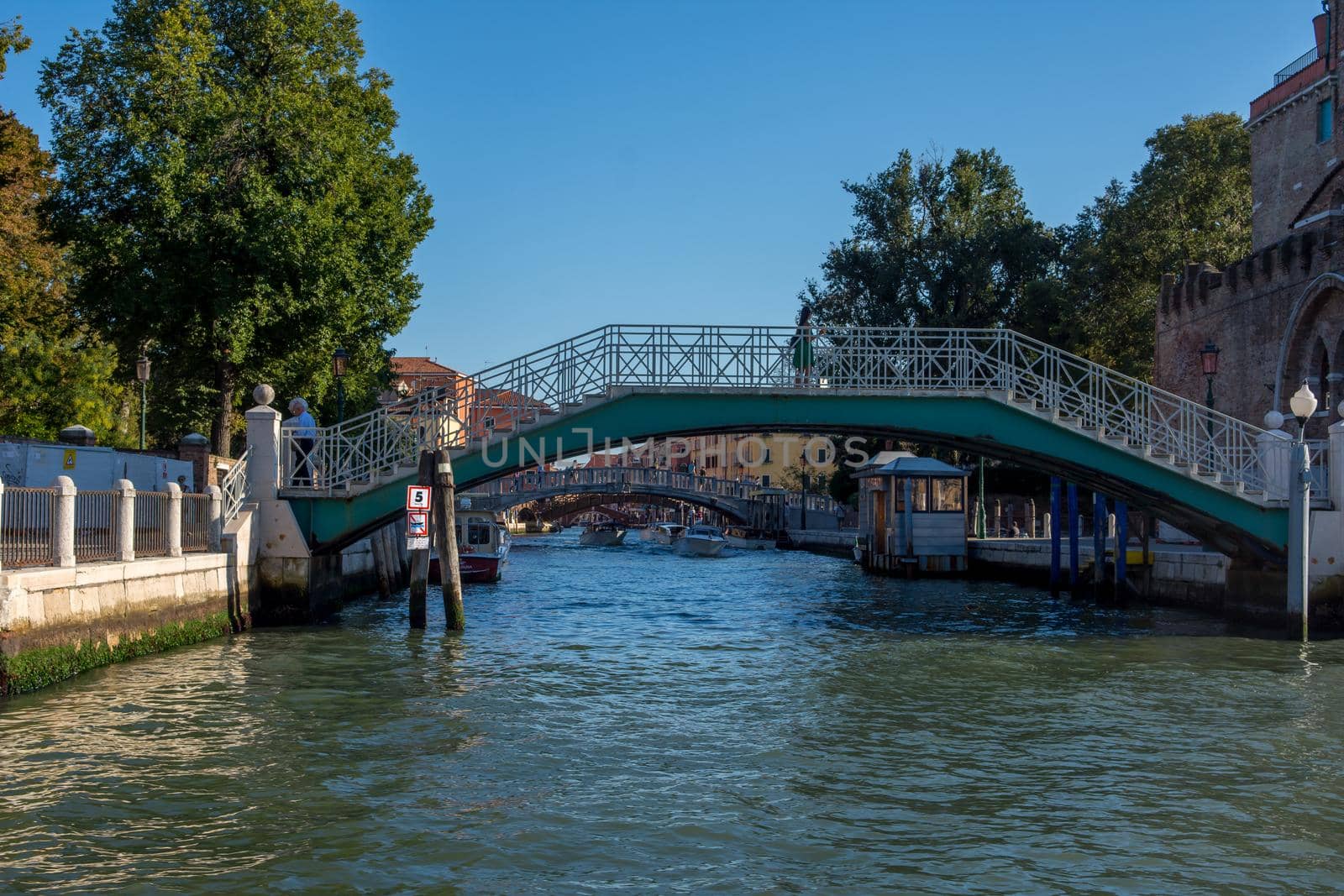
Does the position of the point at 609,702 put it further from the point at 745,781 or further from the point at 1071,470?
the point at 1071,470

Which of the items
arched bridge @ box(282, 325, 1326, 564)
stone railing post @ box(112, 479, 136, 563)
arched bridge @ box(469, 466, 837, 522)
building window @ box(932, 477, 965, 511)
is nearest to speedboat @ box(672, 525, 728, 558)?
arched bridge @ box(469, 466, 837, 522)

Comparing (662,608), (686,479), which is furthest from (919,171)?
(662,608)

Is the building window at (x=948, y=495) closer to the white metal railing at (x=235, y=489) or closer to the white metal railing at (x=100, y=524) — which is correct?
the white metal railing at (x=235, y=489)

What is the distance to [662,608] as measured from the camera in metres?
24.3

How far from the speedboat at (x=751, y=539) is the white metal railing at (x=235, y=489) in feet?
130

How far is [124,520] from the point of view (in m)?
13.6

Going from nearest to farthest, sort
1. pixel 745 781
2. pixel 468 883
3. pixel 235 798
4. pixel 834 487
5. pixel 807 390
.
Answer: pixel 468 883, pixel 235 798, pixel 745 781, pixel 807 390, pixel 834 487

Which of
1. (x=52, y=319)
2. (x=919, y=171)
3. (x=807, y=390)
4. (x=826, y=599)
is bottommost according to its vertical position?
(x=826, y=599)

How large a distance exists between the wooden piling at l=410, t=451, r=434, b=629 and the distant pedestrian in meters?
2.05

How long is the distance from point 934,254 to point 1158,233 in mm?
7479

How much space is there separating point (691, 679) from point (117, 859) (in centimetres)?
789

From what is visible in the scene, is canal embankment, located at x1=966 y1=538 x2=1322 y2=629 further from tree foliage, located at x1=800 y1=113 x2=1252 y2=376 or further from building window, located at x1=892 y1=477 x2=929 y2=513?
tree foliage, located at x1=800 y1=113 x2=1252 y2=376

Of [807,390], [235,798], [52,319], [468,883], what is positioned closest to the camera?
[468,883]

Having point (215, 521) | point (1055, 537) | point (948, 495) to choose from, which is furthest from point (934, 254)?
point (215, 521)
